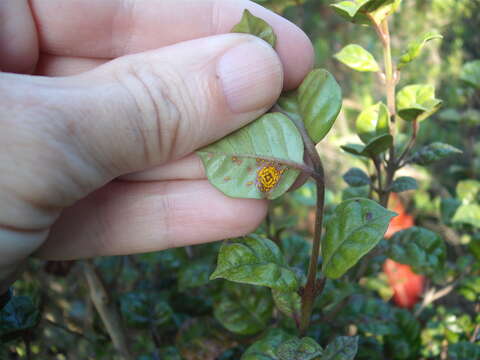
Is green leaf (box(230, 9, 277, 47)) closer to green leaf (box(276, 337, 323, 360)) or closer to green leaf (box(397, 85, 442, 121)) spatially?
green leaf (box(397, 85, 442, 121))

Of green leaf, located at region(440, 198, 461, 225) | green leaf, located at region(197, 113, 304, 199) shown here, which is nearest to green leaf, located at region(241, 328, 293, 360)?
green leaf, located at region(197, 113, 304, 199)

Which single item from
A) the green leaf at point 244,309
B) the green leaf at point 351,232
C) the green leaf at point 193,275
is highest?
the green leaf at point 351,232

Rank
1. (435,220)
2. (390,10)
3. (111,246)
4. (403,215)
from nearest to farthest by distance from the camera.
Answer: (390,10)
(111,246)
(403,215)
(435,220)

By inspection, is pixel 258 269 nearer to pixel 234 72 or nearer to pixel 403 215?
pixel 234 72

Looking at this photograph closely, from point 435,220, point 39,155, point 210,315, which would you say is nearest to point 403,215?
point 435,220

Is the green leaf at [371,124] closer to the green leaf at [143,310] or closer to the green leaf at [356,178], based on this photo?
the green leaf at [356,178]

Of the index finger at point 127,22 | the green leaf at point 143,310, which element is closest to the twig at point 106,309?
the green leaf at point 143,310
